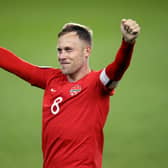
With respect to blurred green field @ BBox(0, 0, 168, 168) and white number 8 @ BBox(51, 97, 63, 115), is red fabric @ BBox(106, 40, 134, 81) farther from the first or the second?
blurred green field @ BBox(0, 0, 168, 168)

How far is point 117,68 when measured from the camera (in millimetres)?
1713

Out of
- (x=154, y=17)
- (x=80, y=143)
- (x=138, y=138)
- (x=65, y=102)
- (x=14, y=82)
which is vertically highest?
(x=154, y=17)

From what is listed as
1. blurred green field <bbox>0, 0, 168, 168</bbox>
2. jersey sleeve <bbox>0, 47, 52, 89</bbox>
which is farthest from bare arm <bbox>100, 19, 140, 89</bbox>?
blurred green field <bbox>0, 0, 168, 168</bbox>

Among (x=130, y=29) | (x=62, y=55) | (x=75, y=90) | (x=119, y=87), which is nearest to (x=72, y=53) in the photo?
(x=62, y=55)

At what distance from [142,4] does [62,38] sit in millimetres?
1900

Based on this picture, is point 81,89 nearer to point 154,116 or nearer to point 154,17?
point 154,116

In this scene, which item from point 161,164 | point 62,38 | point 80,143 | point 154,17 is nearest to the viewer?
point 80,143

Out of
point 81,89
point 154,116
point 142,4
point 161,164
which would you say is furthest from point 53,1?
point 81,89

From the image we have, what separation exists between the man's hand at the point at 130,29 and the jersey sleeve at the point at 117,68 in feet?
0.19

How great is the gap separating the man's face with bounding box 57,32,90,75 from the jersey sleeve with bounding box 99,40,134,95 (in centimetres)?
20

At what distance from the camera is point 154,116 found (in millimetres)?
3604

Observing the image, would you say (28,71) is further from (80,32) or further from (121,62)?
(121,62)

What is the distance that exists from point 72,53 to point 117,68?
37 cm

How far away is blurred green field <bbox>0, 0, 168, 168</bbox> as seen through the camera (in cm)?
357
